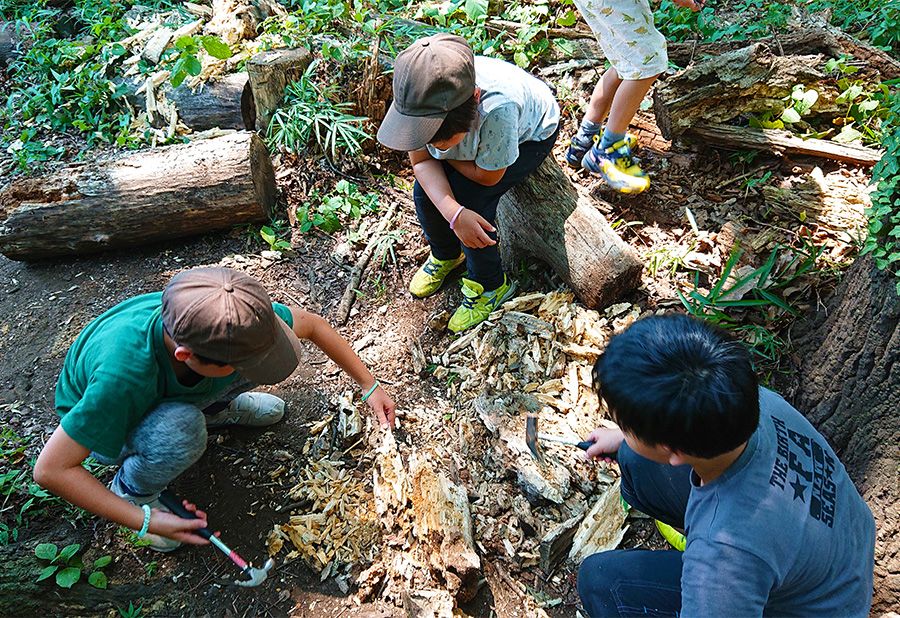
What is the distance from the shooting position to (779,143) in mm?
3027

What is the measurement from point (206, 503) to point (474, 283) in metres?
1.44

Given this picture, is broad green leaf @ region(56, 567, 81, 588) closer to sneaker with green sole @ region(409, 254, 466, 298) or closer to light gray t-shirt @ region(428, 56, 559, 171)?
sneaker with green sole @ region(409, 254, 466, 298)

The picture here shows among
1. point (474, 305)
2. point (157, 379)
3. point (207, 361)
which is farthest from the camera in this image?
point (474, 305)

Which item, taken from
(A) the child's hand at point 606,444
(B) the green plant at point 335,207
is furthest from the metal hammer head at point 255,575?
(B) the green plant at point 335,207

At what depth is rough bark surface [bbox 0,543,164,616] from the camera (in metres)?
2.07

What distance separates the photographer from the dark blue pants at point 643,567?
1.73 metres

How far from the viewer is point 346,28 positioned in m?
3.99

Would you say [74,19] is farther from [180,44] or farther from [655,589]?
[655,589]

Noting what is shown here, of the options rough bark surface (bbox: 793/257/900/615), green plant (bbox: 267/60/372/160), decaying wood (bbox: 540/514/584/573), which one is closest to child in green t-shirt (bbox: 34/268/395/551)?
decaying wood (bbox: 540/514/584/573)

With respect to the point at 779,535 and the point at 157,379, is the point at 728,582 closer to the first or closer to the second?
the point at 779,535

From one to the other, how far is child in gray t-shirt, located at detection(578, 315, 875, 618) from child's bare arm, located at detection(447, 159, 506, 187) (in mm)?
1331

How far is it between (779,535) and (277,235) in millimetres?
2762

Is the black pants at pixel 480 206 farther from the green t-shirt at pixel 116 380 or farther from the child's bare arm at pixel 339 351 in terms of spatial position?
the green t-shirt at pixel 116 380

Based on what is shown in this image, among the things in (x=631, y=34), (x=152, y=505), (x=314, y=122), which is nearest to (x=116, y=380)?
(x=152, y=505)
